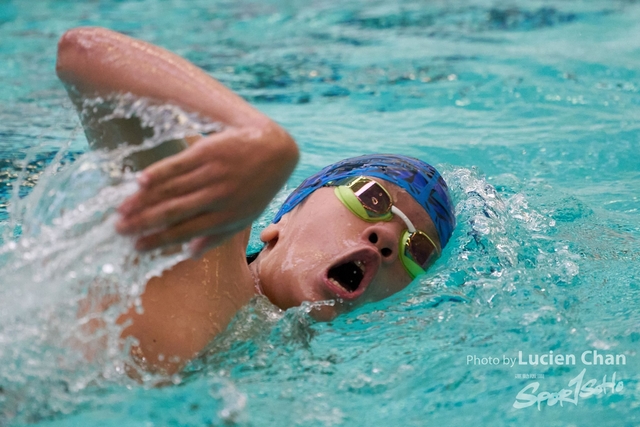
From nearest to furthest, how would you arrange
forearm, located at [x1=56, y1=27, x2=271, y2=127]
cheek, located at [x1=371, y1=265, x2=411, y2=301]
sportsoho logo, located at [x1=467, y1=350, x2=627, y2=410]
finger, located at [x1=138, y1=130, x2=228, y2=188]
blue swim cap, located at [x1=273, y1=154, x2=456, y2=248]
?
finger, located at [x1=138, y1=130, x2=228, y2=188]
forearm, located at [x1=56, y1=27, x2=271, y2=127]
sportsoho logo, located at [x1=467, y1=350, x2=627, y2=410]
cheek, located at [x1=371, y1=265, x2=411, y2=301]
blue swim cap, located at [x1=273, y1=154, x2=456, y2=248]

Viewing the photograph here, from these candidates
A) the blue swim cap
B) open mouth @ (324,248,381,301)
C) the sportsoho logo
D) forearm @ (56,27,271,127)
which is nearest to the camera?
forearm @ (56,27,271,127)

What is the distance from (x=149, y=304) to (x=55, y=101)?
341 centimetres

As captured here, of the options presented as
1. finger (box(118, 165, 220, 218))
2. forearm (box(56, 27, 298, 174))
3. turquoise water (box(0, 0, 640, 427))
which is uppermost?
forearm (box(56, 27, 298, 174))

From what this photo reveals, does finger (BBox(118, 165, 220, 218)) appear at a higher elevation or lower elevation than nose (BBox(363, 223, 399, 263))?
higher

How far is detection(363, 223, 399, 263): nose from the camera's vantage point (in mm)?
2303

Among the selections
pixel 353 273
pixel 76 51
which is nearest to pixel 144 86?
pixel 76 51

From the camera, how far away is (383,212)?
2.37 meters

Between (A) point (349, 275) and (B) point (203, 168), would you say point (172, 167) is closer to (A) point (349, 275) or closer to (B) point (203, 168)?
(B) point (203, 168)

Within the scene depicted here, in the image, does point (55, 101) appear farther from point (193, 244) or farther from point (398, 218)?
point (193, 244)

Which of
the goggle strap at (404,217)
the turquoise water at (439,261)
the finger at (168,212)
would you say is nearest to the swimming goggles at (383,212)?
the goggle strap at (404,217)

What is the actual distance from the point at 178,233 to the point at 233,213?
109mm

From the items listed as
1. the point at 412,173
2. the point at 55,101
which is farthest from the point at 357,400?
the point at 55,101

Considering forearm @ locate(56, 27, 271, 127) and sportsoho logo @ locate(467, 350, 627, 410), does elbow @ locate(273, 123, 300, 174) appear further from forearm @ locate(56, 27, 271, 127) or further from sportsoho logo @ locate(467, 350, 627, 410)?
sportsoho logo @ locate(467, 350, 627, 410)

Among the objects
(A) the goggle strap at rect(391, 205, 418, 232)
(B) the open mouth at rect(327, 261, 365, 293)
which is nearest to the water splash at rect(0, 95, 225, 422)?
(B) the open mouth at rect(327, 261, 365, 293)
